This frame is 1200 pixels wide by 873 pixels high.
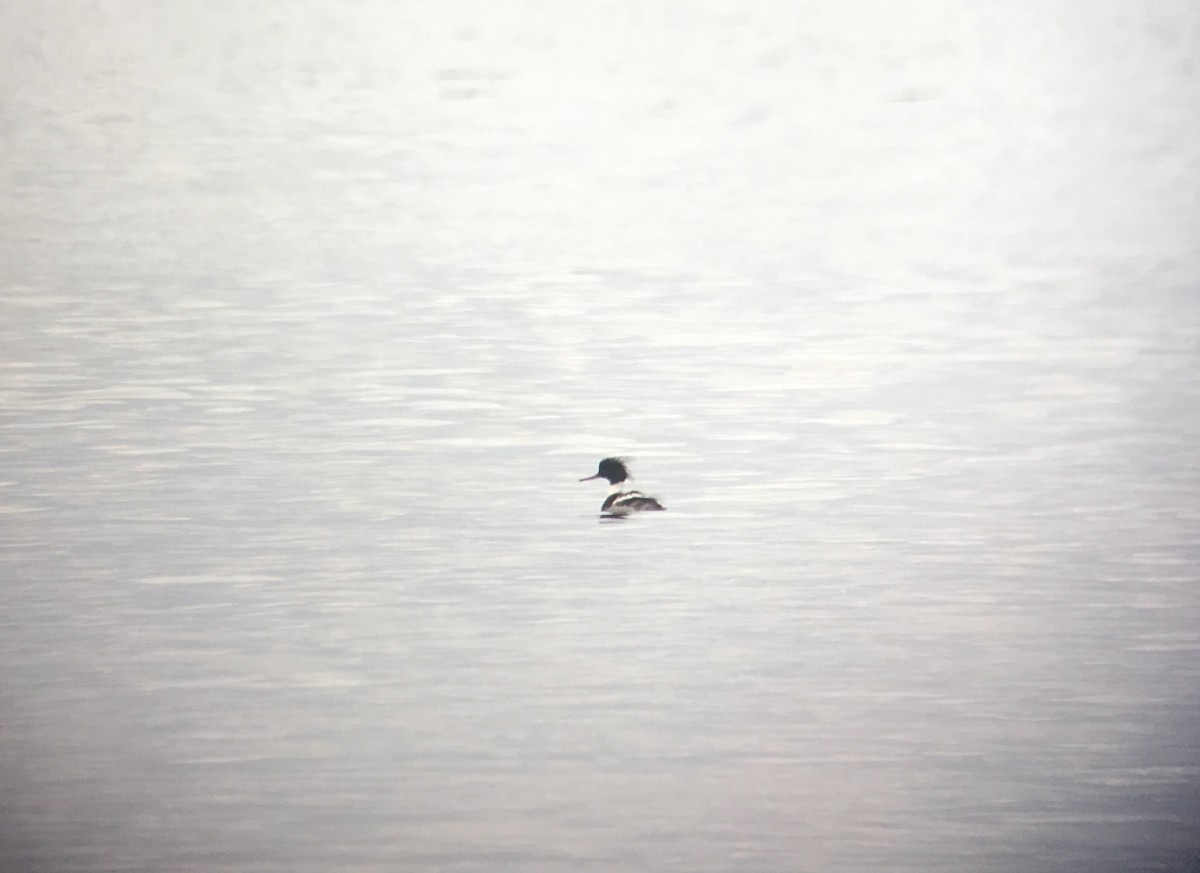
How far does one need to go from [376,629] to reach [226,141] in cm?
44

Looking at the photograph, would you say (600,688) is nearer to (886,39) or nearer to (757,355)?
(757,355)

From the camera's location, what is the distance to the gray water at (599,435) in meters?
0.71

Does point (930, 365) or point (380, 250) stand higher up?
point (380, 250)

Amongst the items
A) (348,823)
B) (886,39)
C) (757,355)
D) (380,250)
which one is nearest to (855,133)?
(886,39)

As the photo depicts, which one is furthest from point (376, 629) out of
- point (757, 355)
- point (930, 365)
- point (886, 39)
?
point (886, 39)

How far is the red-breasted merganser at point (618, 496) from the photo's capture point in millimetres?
746

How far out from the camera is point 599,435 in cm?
75

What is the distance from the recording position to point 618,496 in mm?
747

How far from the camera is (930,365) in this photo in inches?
29.1

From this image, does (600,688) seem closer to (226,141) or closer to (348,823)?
(348,823)

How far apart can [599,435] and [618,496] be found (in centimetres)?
6

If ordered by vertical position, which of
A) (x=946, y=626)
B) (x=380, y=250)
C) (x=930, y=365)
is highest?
(x=380, y=250)

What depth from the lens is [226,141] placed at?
729 mm

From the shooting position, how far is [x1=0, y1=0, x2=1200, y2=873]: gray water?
71 centimetres
